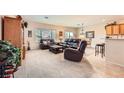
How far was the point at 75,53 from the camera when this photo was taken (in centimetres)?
293

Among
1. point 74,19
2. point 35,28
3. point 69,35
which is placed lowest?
point 69,35

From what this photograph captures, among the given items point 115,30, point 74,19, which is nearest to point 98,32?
point 115,30

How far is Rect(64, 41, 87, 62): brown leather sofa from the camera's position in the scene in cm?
282

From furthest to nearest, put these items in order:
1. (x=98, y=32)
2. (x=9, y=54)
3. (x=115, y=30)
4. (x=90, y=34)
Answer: (x=90, y=34) < (x=98, y=32) < (x=115, y=30) < (x=9, y=54)

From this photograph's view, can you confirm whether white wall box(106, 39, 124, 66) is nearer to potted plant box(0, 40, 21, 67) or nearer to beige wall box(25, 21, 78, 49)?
beige wall box(25, 21, 78, 49)

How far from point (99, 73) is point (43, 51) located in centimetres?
120

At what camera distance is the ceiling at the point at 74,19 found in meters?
2.42

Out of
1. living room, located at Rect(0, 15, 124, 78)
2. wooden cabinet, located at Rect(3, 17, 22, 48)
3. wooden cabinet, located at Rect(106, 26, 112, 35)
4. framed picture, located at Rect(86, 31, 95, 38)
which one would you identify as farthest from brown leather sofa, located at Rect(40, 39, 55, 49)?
wooden cabinet, located at Rect(106, 26, 112, 35)

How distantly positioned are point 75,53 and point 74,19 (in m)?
0.78

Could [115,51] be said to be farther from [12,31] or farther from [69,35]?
[12,31]
